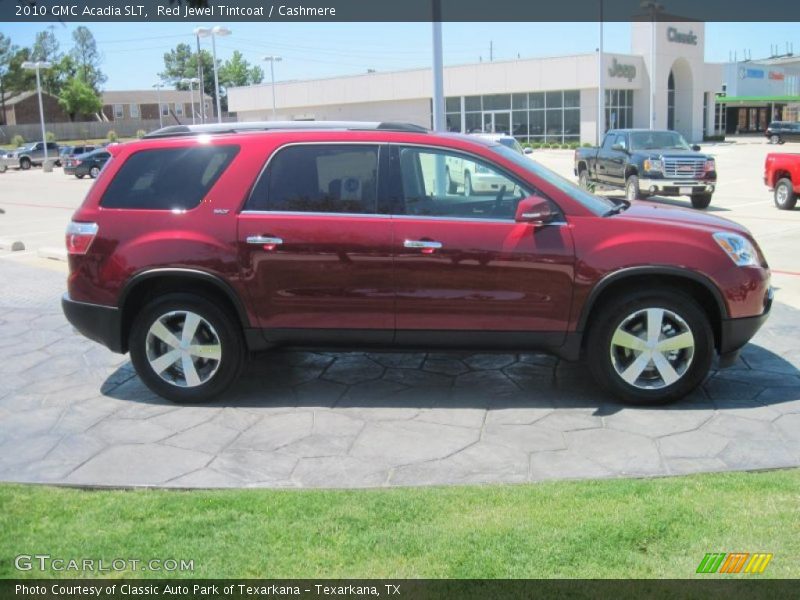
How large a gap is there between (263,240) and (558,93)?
168ft

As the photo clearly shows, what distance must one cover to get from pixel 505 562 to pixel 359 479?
130 centimetres

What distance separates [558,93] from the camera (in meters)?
53.5

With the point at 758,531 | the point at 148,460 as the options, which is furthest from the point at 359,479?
the point at 758,531

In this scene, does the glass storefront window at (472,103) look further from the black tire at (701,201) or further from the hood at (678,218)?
the hood at (678,218)

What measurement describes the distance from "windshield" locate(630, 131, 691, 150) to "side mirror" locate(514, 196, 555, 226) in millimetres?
15025

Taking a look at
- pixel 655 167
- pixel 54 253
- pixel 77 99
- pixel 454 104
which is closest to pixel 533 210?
pixel 54 253

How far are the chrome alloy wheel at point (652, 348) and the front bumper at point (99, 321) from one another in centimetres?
332

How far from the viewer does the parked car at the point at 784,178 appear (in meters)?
17.0

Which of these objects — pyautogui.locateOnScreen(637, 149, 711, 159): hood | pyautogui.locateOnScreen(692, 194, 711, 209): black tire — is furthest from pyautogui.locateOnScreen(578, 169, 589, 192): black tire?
pyautogui.locateOnScreen(692, 194, 711, 209): black tire

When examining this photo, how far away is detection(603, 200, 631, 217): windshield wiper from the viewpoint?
215 inches

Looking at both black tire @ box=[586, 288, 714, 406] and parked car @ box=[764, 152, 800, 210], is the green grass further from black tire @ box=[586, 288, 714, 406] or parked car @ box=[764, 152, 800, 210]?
parked car @ box=[764, 152, 800, 210]

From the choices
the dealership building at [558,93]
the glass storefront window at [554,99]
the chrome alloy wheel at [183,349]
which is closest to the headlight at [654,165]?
the chrome alloy wheel at [183,349]

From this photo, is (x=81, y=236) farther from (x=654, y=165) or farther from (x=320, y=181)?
(x=654, y=165)

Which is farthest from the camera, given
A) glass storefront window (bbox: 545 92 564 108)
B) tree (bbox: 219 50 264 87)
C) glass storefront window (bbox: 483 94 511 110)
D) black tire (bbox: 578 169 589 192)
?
tree (bbox: 219 50 264 87)
